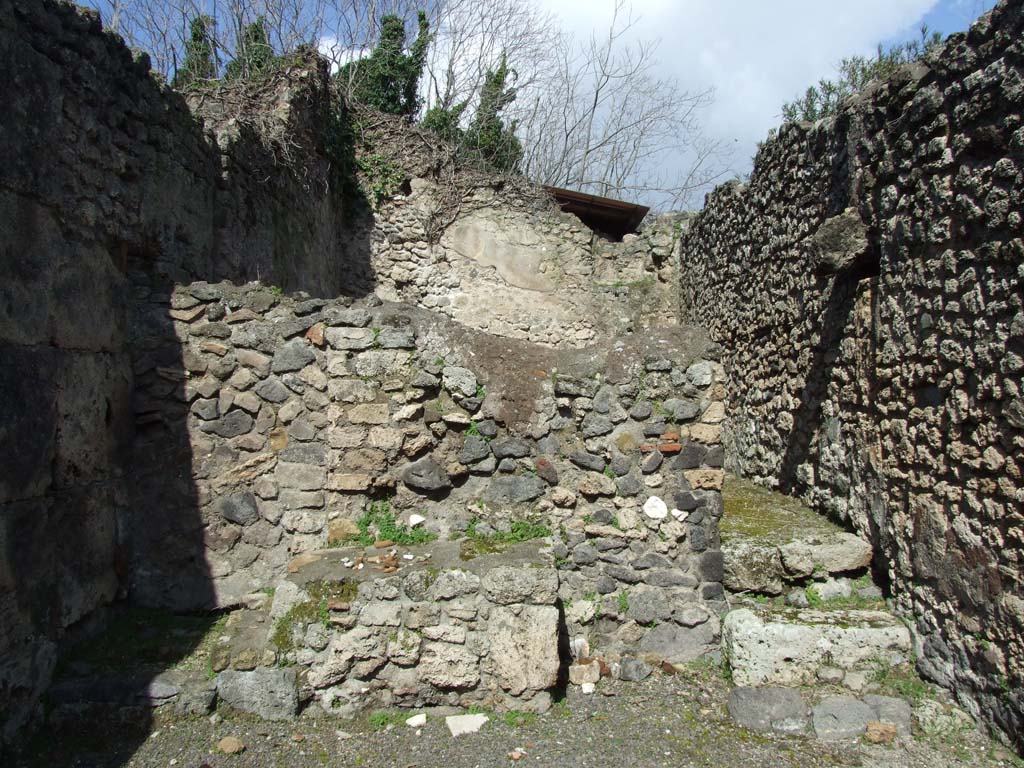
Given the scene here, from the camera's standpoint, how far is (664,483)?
4.11 meters

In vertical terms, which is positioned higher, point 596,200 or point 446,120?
point 446,120

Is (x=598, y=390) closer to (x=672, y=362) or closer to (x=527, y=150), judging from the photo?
(x=672, y=362)

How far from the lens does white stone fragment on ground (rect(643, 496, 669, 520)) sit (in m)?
4.09

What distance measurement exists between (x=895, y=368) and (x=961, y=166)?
3.79 feet

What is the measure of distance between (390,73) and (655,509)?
1048 centimetres

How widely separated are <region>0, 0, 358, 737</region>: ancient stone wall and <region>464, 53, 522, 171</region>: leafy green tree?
369 inches

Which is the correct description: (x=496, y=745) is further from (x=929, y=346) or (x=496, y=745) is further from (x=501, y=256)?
(x=501, y=256)

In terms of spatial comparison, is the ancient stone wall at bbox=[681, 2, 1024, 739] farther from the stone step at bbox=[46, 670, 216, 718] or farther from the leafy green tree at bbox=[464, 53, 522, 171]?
the leafy green tree at bbox=[464, 53, 522, 171]

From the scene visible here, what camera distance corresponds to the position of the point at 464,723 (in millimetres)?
3455

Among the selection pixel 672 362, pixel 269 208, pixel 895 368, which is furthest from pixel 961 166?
pixel 269 208

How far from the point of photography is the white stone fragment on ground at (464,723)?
3.42 metres

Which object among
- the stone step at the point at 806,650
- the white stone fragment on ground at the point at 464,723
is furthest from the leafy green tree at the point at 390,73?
the white stone fragment on ground at the point at 464,723

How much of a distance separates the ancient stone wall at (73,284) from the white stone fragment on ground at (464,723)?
5.66 ft

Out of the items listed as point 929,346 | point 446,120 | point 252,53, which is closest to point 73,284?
point 929,346
